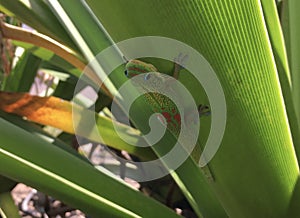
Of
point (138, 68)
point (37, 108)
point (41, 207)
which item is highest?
point (138, 68)

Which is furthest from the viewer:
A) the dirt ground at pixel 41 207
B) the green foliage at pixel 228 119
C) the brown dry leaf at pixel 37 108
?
the dirt ground at pixel 41 207

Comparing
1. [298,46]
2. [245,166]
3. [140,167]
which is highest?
[298,46]

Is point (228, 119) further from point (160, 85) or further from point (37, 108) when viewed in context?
point (37, 108)

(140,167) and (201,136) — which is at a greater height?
(201,136)

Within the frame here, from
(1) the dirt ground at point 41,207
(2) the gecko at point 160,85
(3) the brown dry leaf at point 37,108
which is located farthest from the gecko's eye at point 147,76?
(1) the dirt ground at point 41,207

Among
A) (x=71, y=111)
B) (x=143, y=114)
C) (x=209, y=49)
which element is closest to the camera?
(x=209, y=49)

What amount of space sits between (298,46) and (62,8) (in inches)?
9.1

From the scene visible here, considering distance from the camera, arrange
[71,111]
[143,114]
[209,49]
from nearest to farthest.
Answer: [209,49] → [143,114] → [71,111]

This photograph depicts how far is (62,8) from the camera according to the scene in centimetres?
45

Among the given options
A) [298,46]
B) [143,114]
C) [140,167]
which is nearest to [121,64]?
[143,114]

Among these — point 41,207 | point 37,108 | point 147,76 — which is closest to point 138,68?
point 147,76

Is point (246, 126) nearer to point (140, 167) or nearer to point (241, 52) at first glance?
point (241, 52)

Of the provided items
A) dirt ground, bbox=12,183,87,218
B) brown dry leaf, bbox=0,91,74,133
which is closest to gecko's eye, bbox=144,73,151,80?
brown dry leaf, bbox=0,91,74,133

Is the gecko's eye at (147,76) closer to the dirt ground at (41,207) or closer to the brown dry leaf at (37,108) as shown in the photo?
the brown dry leaf at (37,108)
